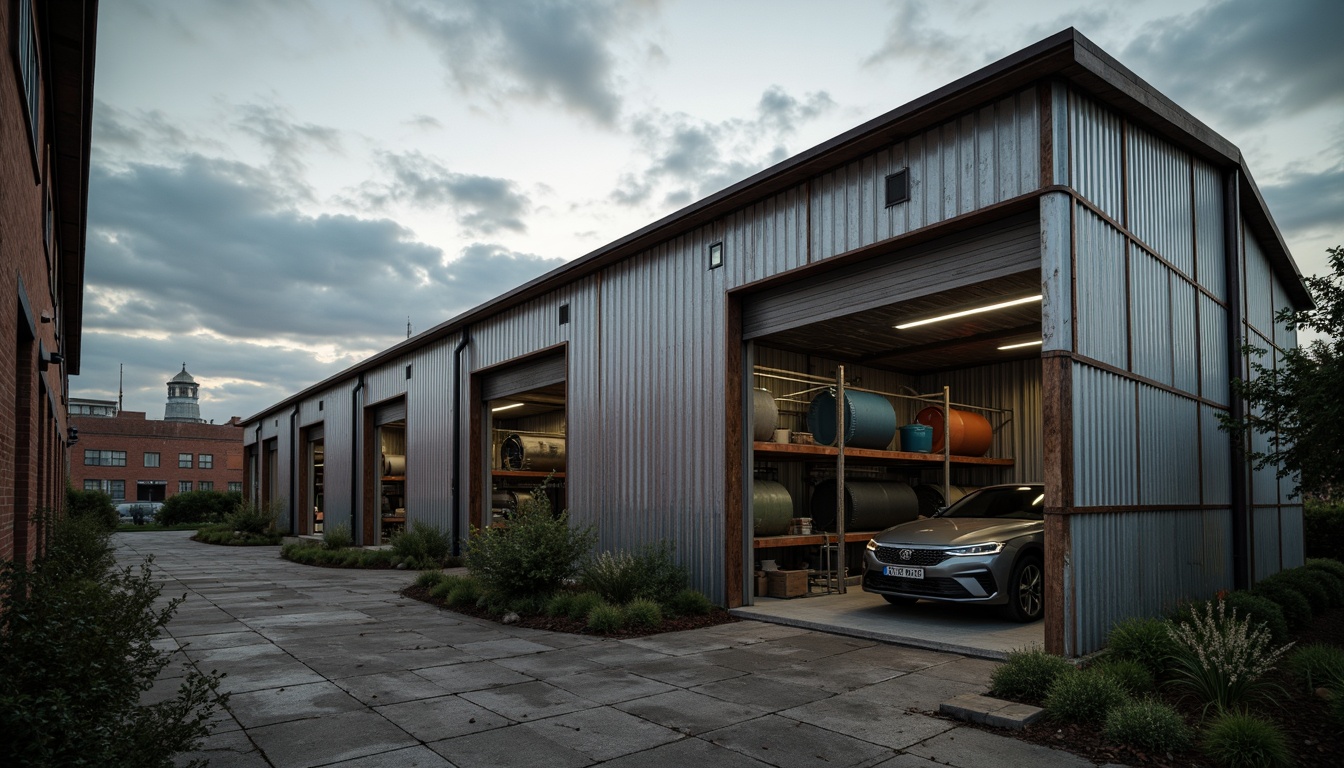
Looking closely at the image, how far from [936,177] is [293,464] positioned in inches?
1178

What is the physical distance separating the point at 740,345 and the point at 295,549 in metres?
15.0

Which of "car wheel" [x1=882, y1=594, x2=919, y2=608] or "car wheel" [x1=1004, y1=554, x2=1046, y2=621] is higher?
"car wheel" [x1=1004, y1=554, x2=1046, y2=621]

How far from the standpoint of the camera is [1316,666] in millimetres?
6371

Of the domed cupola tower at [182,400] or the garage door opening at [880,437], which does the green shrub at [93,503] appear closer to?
the garage door opening at [880,437]

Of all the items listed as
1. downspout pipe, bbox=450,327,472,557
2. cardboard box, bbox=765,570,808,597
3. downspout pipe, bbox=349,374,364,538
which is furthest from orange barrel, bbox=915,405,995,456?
downspout pipe, bbox=349,374,364,538

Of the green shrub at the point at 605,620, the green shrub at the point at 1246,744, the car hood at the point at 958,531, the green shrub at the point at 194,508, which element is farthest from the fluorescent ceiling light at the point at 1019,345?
the green shrub at the point at 194,508

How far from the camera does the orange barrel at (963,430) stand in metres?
14.2

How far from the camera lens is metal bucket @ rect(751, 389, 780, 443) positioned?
1166cm

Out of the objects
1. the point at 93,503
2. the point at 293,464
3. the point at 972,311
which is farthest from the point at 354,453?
the point at 972,311

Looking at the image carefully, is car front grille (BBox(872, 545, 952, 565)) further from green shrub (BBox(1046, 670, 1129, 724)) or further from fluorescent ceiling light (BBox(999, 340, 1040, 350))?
fluorescent ceiling light (BBox(999, 340, 1040, 350))

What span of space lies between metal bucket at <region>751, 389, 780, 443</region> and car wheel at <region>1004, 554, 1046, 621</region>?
381 cm

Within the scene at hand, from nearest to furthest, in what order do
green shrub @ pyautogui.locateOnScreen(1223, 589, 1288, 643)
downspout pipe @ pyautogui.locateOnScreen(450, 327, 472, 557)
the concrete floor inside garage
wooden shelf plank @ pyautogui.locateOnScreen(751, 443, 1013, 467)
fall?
the concrete floor inside garage, green shrub @ pyautogui.locateOnScreen(1223, 589, 1288, 643), wooden shelf plank @ pyautogui.locateOnScreen(751, 443, 1013, 467), downspout pipe @ pyautogui.locateOnScreen(450, 327, 472, 557)

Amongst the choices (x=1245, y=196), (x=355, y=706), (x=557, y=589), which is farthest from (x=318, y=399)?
(x=1245, y=196)

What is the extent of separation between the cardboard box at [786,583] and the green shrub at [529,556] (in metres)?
2.75
